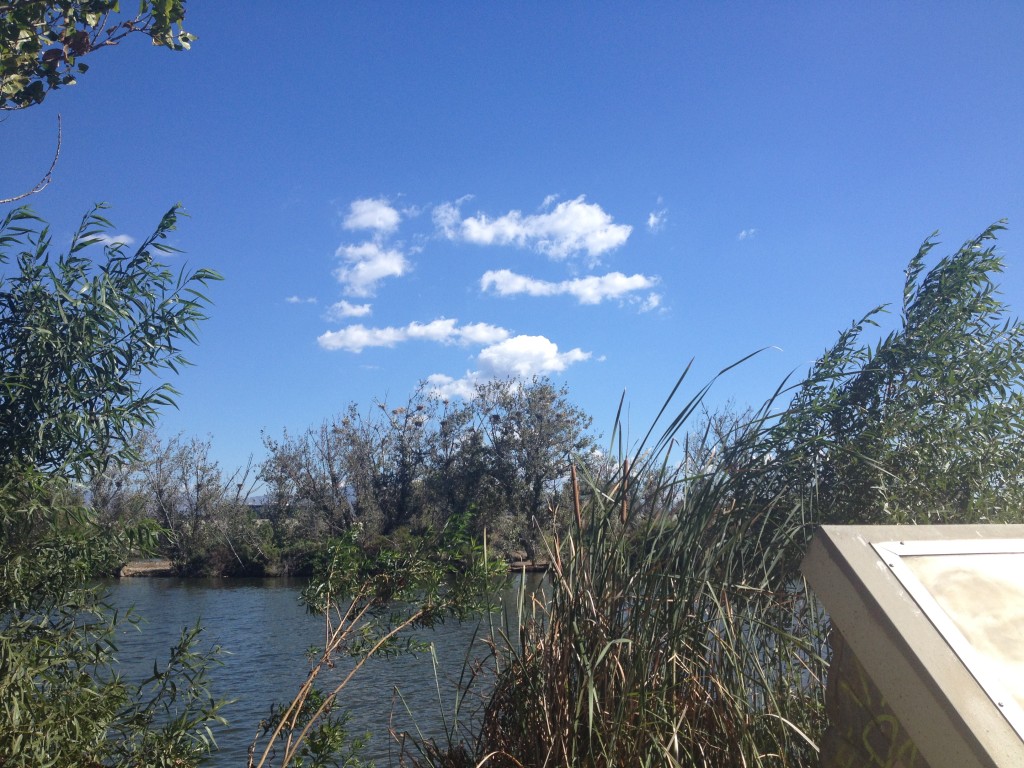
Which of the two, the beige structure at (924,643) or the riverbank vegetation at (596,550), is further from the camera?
the riverbank vegetation at (596,550)

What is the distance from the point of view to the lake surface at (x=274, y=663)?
29.7ft

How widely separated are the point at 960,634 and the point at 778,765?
1032 mm

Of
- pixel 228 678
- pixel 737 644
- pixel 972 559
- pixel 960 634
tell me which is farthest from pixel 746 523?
pixel 228 678

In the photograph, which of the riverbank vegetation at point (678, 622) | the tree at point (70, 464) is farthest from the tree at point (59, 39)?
the riverbank vegetation at point (678, 622)

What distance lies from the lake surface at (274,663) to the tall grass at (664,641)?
465mm

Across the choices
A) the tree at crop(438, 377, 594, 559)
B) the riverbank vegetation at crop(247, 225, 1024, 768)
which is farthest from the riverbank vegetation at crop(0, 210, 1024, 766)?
the tree at crop(438, 377, 594, 559)

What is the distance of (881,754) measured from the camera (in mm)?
2076

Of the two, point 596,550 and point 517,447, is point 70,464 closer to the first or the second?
point 596,550

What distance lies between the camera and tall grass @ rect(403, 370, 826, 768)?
107 inches

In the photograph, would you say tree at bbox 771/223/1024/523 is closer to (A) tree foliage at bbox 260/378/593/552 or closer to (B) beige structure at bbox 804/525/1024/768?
(B) beige structure at bbox 804/525/1024/768

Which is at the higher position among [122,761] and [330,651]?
[330,651]

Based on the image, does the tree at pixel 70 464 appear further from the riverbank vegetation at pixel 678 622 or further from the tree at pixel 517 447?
the tree at pixel 517 447

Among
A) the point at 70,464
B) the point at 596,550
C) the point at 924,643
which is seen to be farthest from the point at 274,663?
the point at 924,643

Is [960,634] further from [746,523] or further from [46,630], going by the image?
[46,630]
